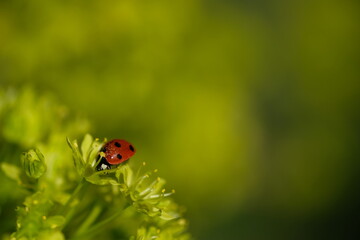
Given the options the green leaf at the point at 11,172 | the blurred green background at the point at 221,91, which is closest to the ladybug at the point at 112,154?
the green leaf at the point at 11,172

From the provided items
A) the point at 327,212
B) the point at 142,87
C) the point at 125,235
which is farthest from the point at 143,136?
the point at 327,212

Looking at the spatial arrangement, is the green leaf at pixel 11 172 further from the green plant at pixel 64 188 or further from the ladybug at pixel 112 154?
the ladybug at pixel 112 154

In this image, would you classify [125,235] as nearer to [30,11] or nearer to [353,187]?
[30,11]

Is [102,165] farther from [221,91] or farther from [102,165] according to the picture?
[221,91]

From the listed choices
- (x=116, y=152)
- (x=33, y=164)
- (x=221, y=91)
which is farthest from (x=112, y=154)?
(x=221, y=91)

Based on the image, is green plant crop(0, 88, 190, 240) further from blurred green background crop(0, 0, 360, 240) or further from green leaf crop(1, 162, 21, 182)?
blurred green background crop(0, 0, 360, 240)

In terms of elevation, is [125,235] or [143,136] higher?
[143,136]
